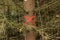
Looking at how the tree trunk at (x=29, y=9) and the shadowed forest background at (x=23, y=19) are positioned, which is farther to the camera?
the tree trunk at (x=29, y=9)

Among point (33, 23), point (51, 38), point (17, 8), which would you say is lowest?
point (51, 38)

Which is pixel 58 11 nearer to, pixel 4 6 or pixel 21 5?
pixel 21 5

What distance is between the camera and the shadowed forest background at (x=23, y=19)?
5.14 m

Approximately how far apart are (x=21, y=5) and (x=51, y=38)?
1098 mm

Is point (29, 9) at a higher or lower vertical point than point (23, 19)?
higher

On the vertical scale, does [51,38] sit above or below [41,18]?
below

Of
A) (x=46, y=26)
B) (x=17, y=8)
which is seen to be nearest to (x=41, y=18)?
(x=46, y=26)

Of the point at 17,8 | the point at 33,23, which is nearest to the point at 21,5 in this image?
the point at 17,8

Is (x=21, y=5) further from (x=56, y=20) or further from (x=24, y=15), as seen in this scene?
(x=56, y=20)

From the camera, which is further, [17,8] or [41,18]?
[41,18]

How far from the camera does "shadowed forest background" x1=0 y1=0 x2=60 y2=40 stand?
16.9 ft

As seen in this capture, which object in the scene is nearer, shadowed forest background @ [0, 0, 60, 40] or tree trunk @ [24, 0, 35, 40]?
shadowed forest background @ [0, 0, 60, 40]

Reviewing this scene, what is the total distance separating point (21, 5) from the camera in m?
5.55

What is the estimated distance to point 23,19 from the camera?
215 inches
